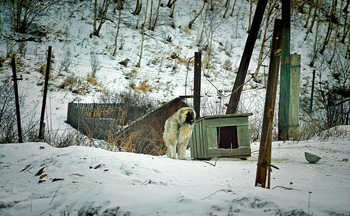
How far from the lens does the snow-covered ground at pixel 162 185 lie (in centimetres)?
192

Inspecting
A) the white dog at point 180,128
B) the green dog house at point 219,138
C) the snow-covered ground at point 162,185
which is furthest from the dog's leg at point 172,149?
the snow-covered ground at point 162,185

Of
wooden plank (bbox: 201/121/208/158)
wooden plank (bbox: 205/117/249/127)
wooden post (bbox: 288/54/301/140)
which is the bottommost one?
wooden plank (bbox: 201/121/208/158)

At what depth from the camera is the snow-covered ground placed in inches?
75.6

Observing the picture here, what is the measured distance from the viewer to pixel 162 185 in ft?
9.18

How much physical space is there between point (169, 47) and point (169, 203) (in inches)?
732

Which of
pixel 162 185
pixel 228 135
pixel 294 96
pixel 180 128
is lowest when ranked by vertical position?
pixel 162 185

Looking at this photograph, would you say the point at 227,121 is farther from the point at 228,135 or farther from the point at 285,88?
the point at 285,88

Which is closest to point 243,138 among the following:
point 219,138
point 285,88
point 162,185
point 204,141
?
point 219,138

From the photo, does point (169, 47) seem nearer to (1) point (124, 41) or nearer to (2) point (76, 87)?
(1) point (124, 41)

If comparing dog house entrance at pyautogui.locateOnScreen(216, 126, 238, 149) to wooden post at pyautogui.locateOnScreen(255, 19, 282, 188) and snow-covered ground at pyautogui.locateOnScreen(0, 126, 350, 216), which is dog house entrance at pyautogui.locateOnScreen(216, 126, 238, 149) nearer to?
snow-covered ground at pyautogui.locateOnScreen(0, 126, 350, 216)

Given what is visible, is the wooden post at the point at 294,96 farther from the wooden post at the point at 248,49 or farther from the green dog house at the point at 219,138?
the green dog house at the point at 219,138

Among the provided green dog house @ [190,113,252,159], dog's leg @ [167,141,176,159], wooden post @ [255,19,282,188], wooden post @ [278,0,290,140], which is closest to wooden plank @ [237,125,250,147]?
green dog house @ [190,113,252,159]

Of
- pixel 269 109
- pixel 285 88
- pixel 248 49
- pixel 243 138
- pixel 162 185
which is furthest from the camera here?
pixel 285 88

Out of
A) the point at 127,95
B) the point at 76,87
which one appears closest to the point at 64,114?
the point at 76,87
